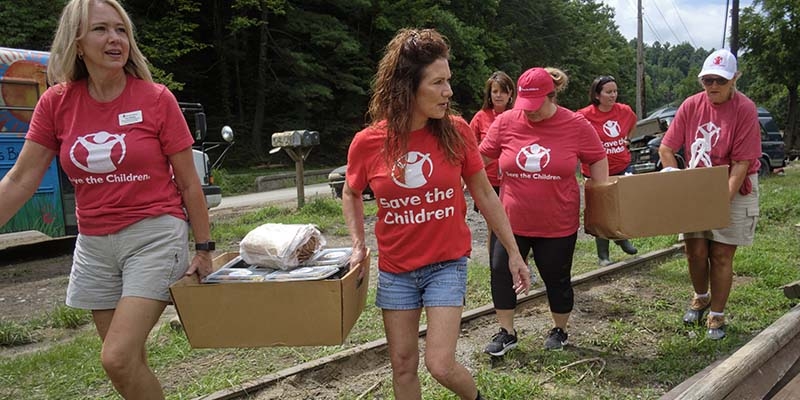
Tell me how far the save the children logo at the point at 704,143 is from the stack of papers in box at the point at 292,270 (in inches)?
110

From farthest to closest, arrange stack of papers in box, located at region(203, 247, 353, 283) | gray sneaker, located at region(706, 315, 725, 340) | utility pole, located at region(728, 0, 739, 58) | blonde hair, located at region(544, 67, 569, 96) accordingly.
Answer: utility pole, located at region(728, 0, 739, 58) < gray sneaker, located at region(706, 315, 725, 340) < blonde hair, located at region(544, 67, 569, 96) < stack of papers in box, located at region(203, 247, 353, 283)

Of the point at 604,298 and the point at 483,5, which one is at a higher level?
the point at 483,5

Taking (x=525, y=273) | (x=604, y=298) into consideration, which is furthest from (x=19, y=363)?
(x=604, y=298)

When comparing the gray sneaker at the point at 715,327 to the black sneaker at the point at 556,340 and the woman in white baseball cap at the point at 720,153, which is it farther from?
the black sneaker at the point at 556,340

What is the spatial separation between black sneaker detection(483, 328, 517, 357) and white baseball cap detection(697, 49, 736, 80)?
2.24 meters

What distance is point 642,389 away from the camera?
382 centimetres

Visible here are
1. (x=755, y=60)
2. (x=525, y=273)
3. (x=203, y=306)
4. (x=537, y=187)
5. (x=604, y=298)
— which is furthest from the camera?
(x=755, y=60)

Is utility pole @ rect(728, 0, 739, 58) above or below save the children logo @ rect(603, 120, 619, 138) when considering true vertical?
above

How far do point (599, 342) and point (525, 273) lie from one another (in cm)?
180

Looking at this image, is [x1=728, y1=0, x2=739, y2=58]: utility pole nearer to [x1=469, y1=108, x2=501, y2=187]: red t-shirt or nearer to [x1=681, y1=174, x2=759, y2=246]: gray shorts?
[x1=469, y1=108, x2=501, y2=187]: red t-shirt

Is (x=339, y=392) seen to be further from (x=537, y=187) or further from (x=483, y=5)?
(x=483, y=5)

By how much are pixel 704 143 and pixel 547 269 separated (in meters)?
1.48

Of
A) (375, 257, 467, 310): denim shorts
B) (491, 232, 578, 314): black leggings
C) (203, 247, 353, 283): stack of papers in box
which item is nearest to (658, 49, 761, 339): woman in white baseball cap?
(491, 232, 578, 314): black leggings

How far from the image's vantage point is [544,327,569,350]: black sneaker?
4.41 meters
